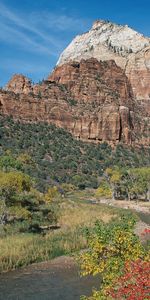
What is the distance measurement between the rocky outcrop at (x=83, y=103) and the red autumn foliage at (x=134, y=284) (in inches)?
4342

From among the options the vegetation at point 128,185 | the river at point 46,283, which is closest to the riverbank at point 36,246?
the river at point 46,283

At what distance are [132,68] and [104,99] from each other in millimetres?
47364

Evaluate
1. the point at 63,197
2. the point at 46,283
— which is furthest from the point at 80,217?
the point at 63,197

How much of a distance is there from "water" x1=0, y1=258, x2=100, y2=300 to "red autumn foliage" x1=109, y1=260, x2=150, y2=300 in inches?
322

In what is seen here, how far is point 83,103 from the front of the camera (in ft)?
458

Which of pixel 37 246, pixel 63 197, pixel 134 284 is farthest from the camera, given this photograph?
pixel 63 197

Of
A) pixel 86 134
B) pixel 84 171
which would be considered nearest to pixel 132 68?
pixel 86 134

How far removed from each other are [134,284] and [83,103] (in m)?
130

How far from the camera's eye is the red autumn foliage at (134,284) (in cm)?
1040

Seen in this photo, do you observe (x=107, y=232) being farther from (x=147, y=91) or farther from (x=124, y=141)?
(x=147, y=91)

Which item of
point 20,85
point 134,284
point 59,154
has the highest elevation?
point 20,85

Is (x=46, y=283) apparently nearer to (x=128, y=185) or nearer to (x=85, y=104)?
(x=128, y=185)

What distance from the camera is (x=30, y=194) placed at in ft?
139

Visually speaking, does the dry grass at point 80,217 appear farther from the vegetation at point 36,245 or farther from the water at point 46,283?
the water at point 46,283
